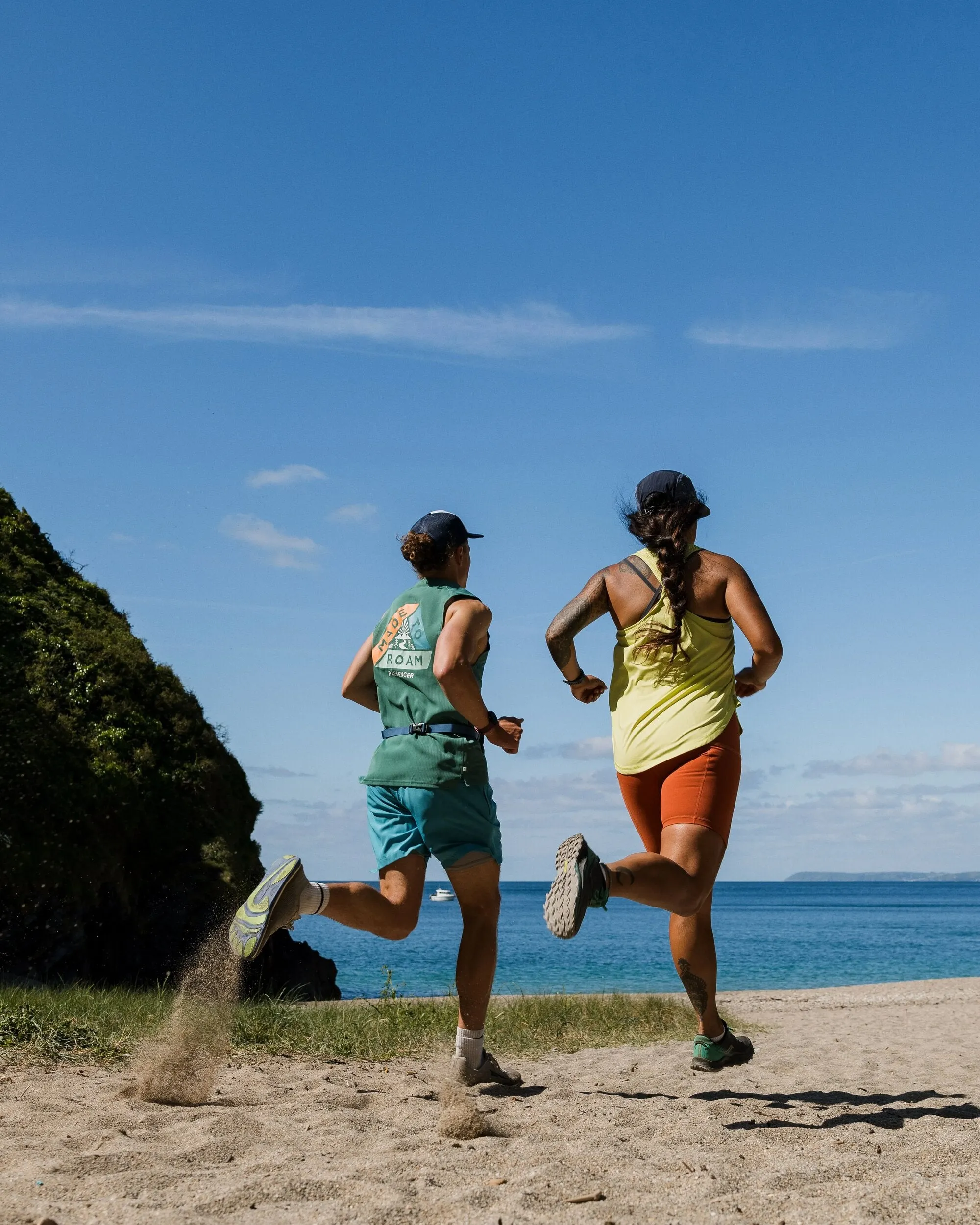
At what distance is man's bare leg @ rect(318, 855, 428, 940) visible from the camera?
4.06m

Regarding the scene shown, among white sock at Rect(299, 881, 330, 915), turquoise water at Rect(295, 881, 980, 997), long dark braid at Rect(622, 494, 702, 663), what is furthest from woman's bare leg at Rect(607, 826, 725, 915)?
turquoise water at Rect(295, 881, 980, 997)

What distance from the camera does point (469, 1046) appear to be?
442 centimetres

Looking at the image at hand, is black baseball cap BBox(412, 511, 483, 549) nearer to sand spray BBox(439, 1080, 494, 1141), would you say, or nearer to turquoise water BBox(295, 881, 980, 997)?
sand spray BBox(439, 1080, 494, 1141)

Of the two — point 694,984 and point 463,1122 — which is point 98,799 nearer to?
point 694,984

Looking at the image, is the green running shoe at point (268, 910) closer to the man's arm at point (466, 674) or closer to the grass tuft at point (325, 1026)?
the man's arm at point (466, 674)

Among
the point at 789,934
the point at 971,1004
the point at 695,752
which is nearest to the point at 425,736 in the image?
the point at 695,752

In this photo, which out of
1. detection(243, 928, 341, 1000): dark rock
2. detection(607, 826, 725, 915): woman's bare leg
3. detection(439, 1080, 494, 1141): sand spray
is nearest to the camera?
detection(439, 1080, 494, 1141): sand spray

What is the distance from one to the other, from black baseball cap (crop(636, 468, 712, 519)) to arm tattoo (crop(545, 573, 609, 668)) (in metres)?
0.42

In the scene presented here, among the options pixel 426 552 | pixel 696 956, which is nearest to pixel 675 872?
pixel 696 956

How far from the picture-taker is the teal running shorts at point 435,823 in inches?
168

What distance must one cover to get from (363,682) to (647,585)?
137 cm

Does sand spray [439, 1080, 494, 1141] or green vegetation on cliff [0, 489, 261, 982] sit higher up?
green vegetation on cliff [0, 489, 261, 982]

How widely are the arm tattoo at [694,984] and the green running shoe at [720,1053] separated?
220 millimetres

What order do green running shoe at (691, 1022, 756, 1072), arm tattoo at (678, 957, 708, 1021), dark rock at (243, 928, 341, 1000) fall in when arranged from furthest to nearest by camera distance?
dark rock at (243, 928, 341, 1000)
green running shoe at (691, 1022, 756, 1072)
arm tattoo at (678, 957, 708, 1021)
